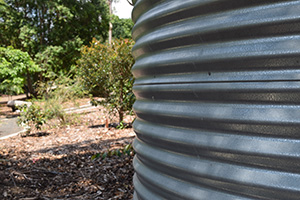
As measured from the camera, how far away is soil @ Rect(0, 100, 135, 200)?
387 centimetres

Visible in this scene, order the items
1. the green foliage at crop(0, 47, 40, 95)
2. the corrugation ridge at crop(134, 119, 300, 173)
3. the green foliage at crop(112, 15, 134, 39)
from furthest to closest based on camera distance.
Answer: the green foliage at crop(112, 15, 134, 39)
the green foliage at crop(0, 47, 40, 95)
the corrugation ridge at crop(134, 119, 300, 173)

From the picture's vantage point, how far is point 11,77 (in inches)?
631

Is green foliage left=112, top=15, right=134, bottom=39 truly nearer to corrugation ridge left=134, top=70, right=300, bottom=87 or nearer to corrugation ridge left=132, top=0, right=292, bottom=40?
corrugation ridge left=132, top=0, right=292, bottom=40

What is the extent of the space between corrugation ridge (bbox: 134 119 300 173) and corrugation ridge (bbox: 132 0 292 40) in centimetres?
37

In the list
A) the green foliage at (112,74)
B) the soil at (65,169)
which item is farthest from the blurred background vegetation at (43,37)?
the soil at (65,169)

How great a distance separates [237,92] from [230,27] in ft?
0.62

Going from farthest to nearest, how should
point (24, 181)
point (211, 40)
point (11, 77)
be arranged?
point (11, 77) → point (24, 181) → point (211, 40)

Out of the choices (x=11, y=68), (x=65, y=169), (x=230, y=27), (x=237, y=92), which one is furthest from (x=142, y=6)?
(x=11, y=68)

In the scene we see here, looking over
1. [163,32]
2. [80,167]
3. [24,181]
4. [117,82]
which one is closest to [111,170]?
[80,167]

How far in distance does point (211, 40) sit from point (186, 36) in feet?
0.38

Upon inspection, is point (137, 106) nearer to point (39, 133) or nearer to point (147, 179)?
point (147, 179)

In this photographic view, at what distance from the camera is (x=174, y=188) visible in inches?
45.2

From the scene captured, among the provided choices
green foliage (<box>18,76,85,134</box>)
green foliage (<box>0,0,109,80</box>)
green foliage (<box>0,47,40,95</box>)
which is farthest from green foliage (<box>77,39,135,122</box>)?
green foliage (<box>0,0,109,80</box>)

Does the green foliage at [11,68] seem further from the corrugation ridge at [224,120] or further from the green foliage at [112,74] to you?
the corrugation ridge at [224,120]
